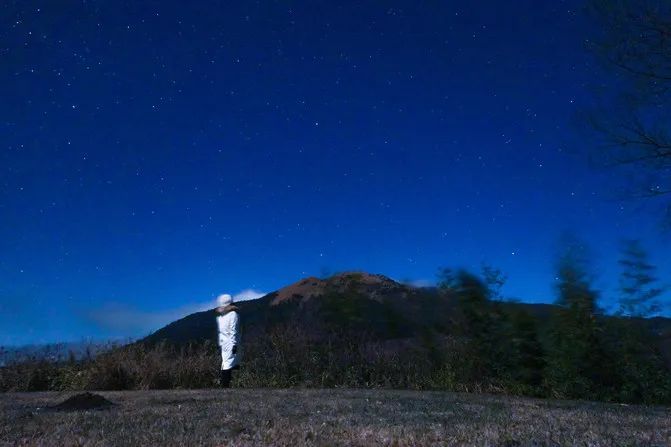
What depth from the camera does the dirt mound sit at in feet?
24.2

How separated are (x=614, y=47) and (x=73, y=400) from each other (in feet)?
44.0

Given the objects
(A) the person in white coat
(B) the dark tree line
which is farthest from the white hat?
(B) the dark tree line

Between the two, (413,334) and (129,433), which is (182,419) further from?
(413,334)

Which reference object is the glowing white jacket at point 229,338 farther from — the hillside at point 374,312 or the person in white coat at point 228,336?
the hillside at point 374,312

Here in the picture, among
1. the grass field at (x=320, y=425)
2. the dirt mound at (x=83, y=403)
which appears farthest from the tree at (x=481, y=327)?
the dirt mound at (x=83, y=403)

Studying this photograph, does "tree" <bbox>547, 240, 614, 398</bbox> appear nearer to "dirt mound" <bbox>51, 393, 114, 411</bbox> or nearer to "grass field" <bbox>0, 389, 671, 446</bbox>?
"grass field" <bbox>0, 389, 671, 446</bbox>

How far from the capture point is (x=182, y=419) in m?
5.86

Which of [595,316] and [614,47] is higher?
[614,47]

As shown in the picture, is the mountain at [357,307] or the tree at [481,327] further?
the mountain at [357,307]

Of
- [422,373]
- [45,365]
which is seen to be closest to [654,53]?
[422,373]

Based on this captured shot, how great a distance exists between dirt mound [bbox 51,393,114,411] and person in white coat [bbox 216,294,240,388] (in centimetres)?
528

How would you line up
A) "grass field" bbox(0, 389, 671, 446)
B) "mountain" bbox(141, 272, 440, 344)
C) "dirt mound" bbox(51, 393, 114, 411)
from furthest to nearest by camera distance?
"mountain" bbox(141, 272, 440, 344), "dirt mound" bbox(51, 393, 114, 411), "grass field" bbox(0, 389, 671, 446)

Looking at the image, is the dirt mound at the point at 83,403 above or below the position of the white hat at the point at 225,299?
below

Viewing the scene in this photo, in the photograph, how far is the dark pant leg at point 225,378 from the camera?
12883mm
